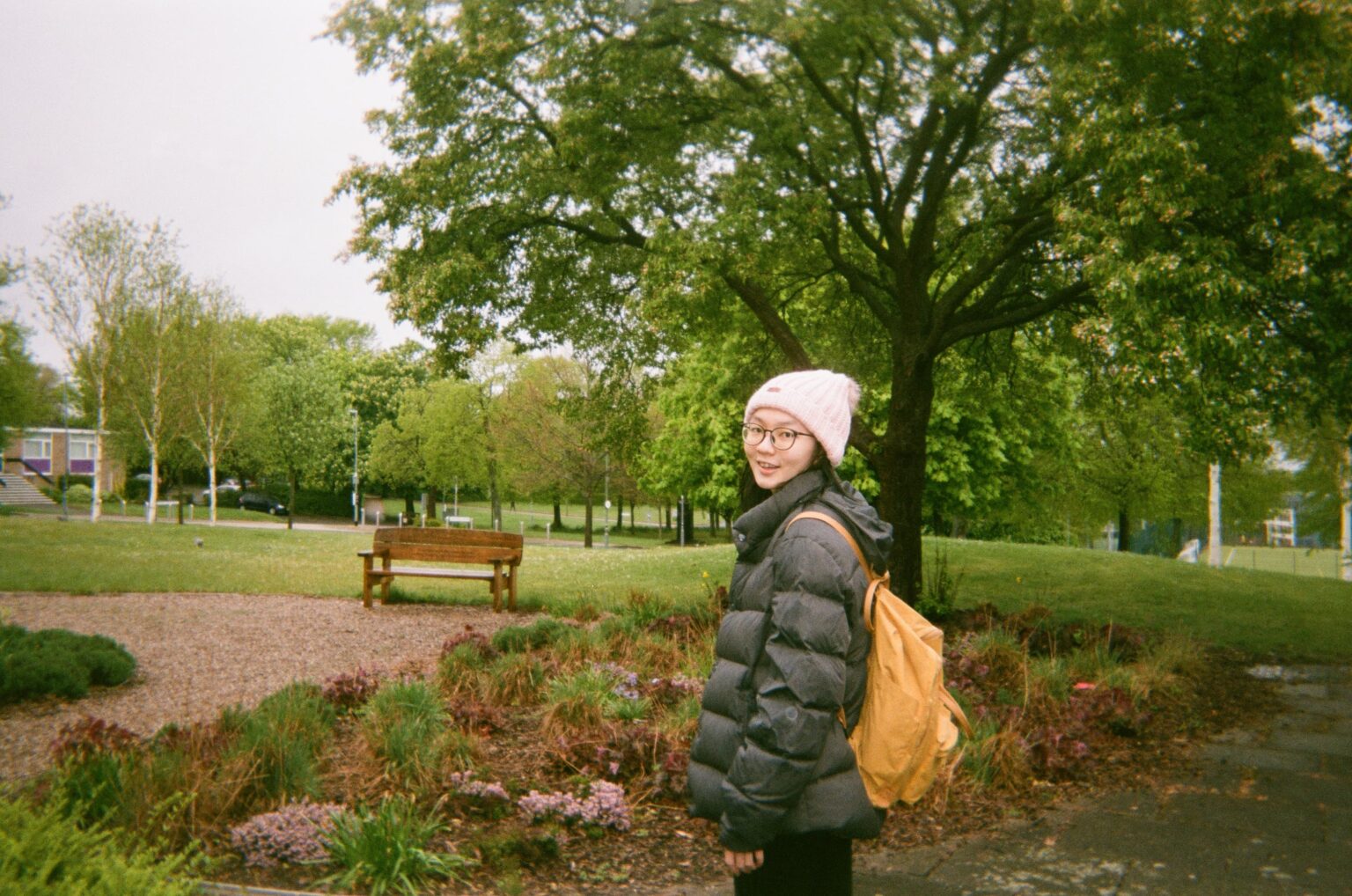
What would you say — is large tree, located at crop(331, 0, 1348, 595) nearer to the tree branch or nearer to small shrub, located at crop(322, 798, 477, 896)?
the tree branch


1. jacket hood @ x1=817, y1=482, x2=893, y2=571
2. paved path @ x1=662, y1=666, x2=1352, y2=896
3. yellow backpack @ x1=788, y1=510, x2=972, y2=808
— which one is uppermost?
jacket hood @ x1=817, y1=482, x2=893, y2=571

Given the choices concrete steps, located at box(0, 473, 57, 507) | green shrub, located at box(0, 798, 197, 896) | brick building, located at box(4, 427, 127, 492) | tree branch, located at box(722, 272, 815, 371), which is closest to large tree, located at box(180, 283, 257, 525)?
concrete steps, located at box(0, 473, 57, 507)

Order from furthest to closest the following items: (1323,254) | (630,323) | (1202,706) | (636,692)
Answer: (630,323) → (1202,706) → (1323,254) → (636,692)

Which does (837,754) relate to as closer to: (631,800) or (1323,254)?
(631,800)

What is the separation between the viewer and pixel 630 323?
14508 mm

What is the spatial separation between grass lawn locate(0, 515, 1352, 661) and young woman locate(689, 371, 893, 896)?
914 cm

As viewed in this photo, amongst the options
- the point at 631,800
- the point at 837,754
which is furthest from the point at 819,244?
the point at 837,754

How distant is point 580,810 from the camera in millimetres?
4621

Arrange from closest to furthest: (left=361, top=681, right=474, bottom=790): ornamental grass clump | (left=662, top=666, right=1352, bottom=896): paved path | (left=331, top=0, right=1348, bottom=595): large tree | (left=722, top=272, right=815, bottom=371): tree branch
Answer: (left=662, top=666, right=1352, bottom=896): paved path → (left=361, top=681, right=474, bottom=790): ornamental grass clump → (left=331, top=0, right=1348, bottom=595): large tree → (left=722, top=272, right=815, bottom=371): tree branch

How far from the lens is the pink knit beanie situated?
256 centimetres

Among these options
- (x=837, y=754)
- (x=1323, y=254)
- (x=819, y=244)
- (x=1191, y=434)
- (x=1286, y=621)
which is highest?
(x=819, y=244)

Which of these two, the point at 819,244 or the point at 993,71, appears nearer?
the point at 993,71

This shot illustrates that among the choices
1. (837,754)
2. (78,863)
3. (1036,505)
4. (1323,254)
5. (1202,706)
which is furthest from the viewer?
(1036,505)

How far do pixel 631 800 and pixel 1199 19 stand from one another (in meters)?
7.61
